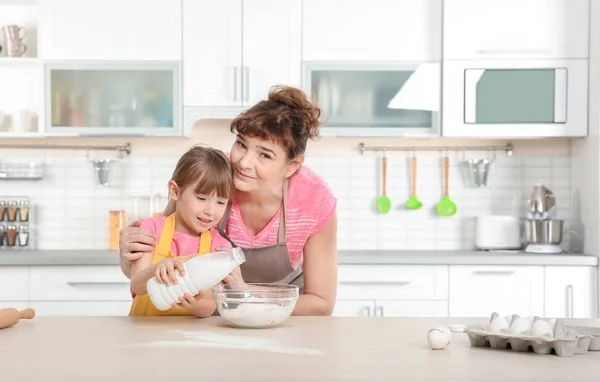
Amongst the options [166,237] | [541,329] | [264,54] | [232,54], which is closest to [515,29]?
[264,54]

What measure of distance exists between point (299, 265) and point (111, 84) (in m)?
1.96

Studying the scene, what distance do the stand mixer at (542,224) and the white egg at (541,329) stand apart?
99.6 inches

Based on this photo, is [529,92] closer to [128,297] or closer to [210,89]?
[210,89]

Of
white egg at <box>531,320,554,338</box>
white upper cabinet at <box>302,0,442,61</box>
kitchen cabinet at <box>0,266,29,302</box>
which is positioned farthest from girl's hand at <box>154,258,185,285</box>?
white upper cabinet at <box>302,0,442,61</box>

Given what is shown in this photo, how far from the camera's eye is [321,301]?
7.64 feet

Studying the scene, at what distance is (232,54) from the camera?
402 centimetres

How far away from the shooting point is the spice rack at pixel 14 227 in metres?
4.18

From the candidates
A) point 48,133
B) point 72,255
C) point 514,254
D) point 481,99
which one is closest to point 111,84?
Answer: point 48,133

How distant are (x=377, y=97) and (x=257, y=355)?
2.70m

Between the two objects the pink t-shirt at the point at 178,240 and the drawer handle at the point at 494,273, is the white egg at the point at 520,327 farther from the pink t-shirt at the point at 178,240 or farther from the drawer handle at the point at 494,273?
the drawer handle at the point at 494,273

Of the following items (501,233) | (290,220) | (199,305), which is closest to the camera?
(199,305)

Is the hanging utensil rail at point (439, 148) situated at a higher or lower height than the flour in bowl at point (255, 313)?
higher

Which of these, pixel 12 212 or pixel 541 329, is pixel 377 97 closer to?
pixel 12 212

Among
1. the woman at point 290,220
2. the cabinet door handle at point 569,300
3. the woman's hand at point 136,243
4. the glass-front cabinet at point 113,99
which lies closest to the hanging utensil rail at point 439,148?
the cabinet door handle at point 569,300
